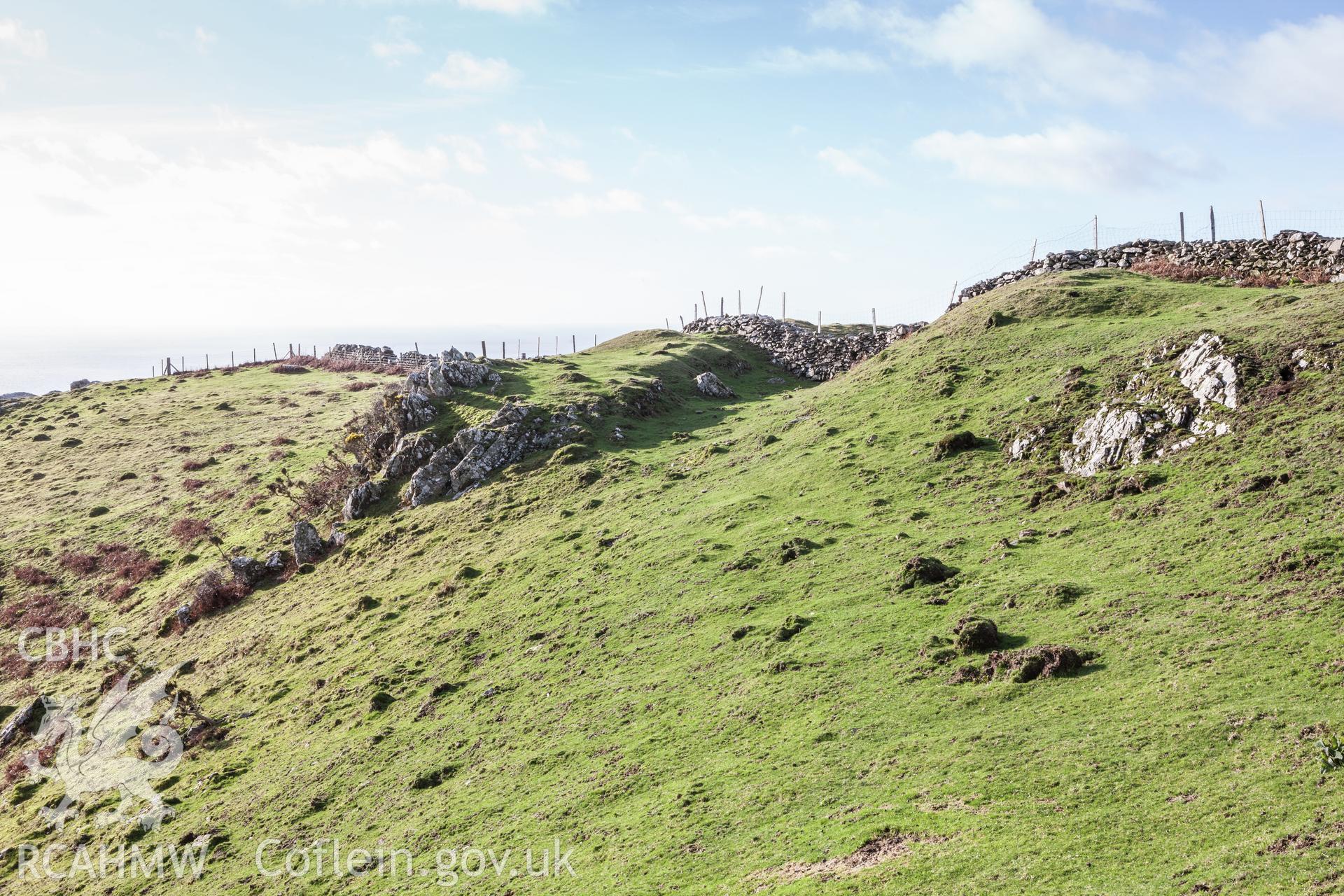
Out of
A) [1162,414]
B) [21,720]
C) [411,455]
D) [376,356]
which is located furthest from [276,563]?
[376,356]

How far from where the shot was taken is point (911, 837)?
1898 cm

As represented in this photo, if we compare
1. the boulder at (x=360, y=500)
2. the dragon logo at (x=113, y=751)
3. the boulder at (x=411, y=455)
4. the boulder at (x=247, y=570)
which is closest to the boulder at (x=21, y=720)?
the dragon logo at (x=113, y=751)

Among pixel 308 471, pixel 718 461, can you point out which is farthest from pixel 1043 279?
pixel 308 471

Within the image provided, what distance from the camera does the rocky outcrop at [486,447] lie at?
193ft

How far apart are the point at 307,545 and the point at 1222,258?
68.5 metres

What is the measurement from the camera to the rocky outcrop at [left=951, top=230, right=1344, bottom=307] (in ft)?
174

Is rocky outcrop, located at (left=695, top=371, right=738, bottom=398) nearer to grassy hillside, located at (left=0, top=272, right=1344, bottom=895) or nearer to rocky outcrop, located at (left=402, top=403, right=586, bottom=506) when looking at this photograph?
grassy hillside, located at (left=0, top=272, right=1344, bottom=895)

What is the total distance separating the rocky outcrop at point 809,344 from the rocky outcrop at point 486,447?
33.0 metres

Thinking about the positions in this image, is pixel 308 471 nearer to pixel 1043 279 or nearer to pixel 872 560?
pixel 872 560

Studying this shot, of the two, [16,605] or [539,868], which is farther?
[16,605]

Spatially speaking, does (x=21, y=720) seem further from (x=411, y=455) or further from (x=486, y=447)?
(x=486, y=447)

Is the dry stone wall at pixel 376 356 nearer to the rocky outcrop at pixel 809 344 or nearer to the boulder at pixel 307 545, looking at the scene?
the rocky outcrop at pixel 809 344

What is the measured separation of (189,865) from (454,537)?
25.2 m

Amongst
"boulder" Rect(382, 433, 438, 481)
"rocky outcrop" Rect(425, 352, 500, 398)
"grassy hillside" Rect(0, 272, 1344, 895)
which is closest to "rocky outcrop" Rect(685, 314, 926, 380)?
"grassy hillside" Rect(0, 272, 1344, 895)
